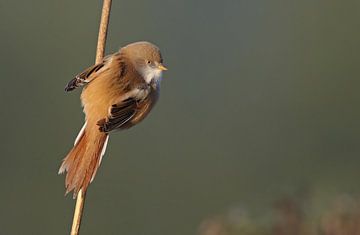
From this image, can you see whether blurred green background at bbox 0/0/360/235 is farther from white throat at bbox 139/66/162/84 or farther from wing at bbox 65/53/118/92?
wing at bbox 65/53/118/92

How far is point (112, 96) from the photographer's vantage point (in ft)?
8.53

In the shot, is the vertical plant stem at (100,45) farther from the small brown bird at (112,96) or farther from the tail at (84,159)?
the small brown bird at (112,96)

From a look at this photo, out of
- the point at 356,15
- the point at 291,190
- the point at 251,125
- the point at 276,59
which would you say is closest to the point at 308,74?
the point at 276,59

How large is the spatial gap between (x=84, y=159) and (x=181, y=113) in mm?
6277

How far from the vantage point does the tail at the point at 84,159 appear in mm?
2314

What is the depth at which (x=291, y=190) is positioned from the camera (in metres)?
2.54

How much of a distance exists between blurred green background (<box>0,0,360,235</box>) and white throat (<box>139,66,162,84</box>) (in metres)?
4.01

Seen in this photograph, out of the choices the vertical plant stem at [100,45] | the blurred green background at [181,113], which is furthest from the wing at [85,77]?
the blurred green background at [181,113]

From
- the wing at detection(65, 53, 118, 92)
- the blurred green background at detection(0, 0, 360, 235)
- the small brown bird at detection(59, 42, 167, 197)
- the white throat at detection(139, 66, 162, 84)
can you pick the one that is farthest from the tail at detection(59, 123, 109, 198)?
the blurred green background at detection(0, 0, 360, 235)

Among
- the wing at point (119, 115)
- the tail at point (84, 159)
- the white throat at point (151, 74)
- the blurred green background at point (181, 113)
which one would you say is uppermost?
the blurred green background at point (181, 113)

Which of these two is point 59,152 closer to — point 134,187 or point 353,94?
point 134,187

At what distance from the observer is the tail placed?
91.1 inches

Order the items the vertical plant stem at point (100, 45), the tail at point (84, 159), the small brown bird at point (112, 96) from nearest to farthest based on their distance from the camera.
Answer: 1. the vertical plant stem at point (100, 45)
2. the tail at point (84, 159)
3. the small brown bird at point (112, 96)

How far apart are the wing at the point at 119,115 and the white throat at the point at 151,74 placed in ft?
0.40
